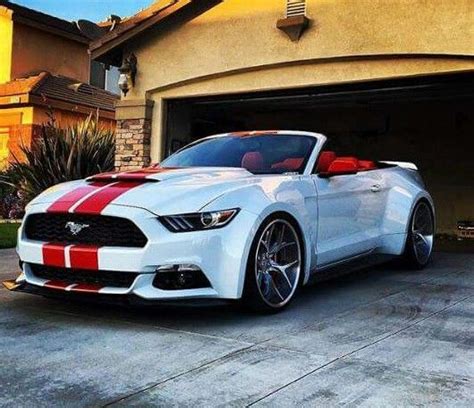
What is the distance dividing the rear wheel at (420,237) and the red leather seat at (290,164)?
1.89 meters

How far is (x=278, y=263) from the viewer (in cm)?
455

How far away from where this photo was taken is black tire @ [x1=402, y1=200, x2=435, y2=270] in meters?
6.52

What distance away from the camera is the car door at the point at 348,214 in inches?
200

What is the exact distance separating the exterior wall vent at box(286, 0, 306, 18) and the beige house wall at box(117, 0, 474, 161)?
10 cm

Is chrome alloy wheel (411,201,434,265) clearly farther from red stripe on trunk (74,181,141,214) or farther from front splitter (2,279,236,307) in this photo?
red stripe on trunk (74,181,141,214)

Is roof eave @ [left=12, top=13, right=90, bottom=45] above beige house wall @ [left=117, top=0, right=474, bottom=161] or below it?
above

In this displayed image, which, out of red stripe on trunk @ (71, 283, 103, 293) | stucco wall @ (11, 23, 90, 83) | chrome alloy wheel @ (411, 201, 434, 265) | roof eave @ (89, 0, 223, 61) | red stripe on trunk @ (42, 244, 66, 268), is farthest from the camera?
stucco wall @ (11, 23, 90, 83)

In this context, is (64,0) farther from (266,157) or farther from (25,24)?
(266,157)

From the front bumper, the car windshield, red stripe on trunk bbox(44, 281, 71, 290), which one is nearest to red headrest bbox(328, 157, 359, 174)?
the car windshield

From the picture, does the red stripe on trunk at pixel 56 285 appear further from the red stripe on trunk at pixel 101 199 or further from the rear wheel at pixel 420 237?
the rear wheel at pixel 420 237

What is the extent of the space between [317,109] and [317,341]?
10.1m

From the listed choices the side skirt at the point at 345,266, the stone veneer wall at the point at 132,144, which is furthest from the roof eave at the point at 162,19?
the side skirt at the point at 345,266

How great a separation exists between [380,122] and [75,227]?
10.0 m

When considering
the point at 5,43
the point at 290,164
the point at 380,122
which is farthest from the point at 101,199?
the point at 5,43
